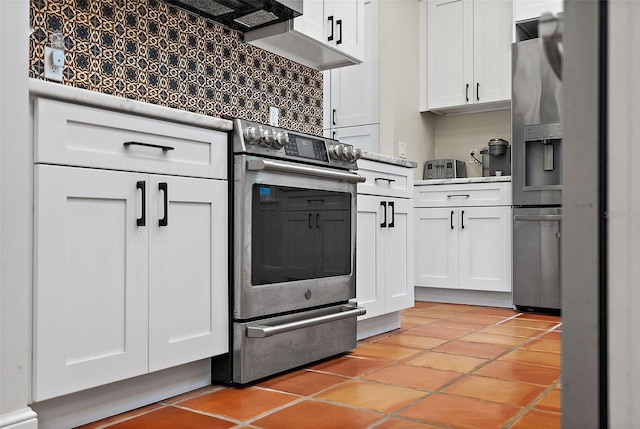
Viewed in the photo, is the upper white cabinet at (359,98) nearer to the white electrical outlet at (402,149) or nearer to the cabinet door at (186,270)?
the white electrical outlet at (402,149)

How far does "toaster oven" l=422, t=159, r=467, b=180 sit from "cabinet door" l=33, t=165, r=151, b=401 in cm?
321

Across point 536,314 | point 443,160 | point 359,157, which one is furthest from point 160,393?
point 443,160

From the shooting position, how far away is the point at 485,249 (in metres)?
3.98

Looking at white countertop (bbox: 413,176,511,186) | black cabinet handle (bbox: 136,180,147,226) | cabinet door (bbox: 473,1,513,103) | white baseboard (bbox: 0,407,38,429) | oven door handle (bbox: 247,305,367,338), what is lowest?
white baseboard (bbox: 0,407,38,429)

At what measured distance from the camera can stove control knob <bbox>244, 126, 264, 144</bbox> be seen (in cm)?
198

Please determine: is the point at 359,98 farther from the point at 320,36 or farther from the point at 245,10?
the point at 245,10

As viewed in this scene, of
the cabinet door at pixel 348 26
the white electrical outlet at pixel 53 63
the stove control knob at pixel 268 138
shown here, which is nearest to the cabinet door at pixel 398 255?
the cabinet door at pixel 348 26

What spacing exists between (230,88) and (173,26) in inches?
16.0

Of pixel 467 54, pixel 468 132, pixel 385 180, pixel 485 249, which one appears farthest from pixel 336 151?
pixel 468 132

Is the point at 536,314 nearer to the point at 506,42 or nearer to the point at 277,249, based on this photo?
the point at 506,42

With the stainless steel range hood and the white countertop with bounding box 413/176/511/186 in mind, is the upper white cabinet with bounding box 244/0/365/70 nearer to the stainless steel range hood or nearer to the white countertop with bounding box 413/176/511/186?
the stainless steel range hood

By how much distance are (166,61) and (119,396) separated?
55.6 inches

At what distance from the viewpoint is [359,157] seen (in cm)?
258

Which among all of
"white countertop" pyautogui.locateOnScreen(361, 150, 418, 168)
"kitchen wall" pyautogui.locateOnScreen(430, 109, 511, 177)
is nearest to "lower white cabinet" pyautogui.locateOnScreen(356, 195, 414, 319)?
"white countertop" pyautogui.locateOnScreen(361, 150, 418, 168)
